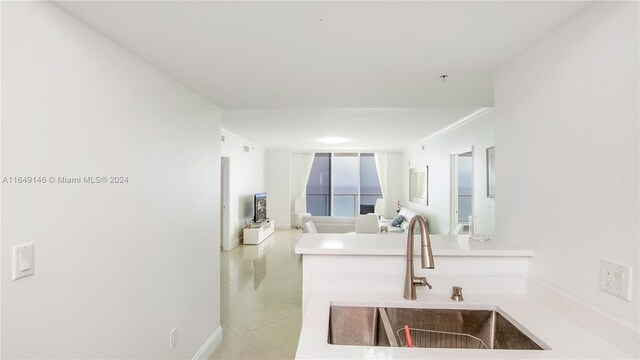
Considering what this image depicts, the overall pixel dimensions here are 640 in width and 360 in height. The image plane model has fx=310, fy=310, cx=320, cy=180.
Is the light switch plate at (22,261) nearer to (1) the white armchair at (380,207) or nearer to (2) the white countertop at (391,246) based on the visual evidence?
(2) the white countertop at (391,246)

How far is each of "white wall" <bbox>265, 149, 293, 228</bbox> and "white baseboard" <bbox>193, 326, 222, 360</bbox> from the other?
6.20m

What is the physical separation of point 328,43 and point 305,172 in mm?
7736

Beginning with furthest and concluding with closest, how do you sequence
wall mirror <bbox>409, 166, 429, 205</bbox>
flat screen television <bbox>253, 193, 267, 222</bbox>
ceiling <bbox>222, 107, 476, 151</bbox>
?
flat screen television <bbox>253, 193, 267, 222</bbox>, wall mirror <bbox>409, 166, 429, 205</bbox>, ceiling <bbox>222, 107, 476, 151</bbox>

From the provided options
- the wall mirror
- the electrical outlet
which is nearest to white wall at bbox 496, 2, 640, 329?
the electrical outlet

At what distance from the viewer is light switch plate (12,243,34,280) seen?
43.4 inches

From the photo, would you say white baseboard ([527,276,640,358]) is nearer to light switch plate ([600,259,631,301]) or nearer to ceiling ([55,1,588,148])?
light switch plate ([600,259,631,301])

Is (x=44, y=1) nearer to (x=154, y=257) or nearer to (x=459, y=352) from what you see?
(x=154, y=257)

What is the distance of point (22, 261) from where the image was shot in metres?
1.12

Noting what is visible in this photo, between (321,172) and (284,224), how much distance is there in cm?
195

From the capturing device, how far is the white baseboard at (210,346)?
2.44 m

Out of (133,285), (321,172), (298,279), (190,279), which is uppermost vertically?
(321,172)

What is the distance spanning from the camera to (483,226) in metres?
3.83

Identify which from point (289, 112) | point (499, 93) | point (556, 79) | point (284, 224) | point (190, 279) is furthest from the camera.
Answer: point (284, 224)

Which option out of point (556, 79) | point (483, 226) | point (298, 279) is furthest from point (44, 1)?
point (483, 226)
